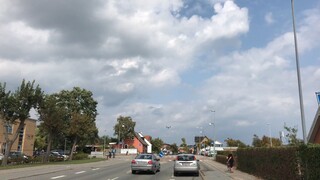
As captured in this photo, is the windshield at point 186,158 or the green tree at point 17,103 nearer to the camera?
the windshield at point 186,158

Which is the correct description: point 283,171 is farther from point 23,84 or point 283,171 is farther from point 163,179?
point 23,84

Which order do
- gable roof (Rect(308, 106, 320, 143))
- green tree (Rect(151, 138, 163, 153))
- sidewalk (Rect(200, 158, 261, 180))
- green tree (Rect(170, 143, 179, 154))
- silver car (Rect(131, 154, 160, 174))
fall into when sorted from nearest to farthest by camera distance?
1. sidewalk (Rect(200, 158, 261, 180))
2. silver car (Rect(131, 154, 160, 174))
3. gable roof (Rect(308, 106, 320, 143))
4. green tree (Rect(151, 138, 163, 153))
5. green tree (Rect(170, 143, 179, 154))

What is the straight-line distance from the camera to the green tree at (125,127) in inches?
5027

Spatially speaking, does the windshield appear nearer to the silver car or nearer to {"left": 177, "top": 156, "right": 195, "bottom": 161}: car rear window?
{"left": 177, "top": 156, "right": 195, "bottom": 161}: car rear window

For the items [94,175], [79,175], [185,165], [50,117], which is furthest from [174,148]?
[79,175]

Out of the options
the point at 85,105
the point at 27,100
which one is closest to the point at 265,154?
the point at 27,100

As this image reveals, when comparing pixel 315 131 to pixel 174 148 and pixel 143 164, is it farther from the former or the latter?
pixel 174 148

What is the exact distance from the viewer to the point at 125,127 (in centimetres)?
12812

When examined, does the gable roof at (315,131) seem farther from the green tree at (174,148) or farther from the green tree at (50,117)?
the green tree at (174,148)

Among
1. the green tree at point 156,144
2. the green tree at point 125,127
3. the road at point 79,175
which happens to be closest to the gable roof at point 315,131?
the road at point 79,175

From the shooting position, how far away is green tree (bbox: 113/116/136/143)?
12769 cm

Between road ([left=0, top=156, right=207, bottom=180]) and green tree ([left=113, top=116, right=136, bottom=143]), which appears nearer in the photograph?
road ([left=0, top=156, right=207, bottom=180])

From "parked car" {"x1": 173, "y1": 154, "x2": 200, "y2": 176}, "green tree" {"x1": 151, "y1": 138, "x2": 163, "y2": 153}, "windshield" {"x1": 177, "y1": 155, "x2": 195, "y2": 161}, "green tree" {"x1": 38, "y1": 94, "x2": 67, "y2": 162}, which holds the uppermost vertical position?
"green tree" {"x1": 151, "y1": 138, "x2": 163, "y2": 153}

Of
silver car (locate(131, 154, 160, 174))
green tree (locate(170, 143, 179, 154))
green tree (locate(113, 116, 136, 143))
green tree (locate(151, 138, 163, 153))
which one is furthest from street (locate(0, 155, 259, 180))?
green tree (locate(170, 143, 179, 154))
